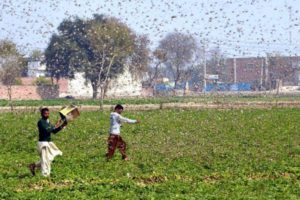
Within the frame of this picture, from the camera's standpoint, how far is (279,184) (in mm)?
15484

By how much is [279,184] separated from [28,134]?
1495 centimetres

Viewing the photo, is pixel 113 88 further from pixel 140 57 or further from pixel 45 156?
pixel 45 156

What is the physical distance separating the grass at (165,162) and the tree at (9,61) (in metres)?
42.7

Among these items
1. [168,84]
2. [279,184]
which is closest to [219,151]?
[279,184]

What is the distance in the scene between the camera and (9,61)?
3076 inches

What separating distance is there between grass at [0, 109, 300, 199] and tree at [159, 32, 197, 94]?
59.4 metres

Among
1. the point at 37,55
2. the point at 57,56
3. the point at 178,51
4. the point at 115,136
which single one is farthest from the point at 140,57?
the point at 115,136

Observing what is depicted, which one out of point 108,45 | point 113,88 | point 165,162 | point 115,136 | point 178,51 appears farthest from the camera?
point 178,51

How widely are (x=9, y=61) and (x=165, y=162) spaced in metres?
61.2

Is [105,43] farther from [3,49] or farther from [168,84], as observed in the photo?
[168,84]

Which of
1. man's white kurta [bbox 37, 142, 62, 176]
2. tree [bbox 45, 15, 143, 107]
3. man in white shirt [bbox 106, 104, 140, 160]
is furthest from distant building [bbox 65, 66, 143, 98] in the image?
man's white kurta [bbox 37, 142, 62, 176]

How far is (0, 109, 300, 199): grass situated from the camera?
14.5 meters

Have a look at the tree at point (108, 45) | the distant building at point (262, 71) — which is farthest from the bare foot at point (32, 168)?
the distant building at point (262, 71)

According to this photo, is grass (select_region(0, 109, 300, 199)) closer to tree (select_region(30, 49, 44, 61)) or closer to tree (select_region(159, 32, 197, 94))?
tree (select_region(30, 49, 44, 61))
